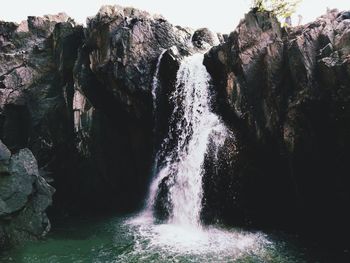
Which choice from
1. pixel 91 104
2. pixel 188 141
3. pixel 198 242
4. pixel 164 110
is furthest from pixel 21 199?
pixel 164 110

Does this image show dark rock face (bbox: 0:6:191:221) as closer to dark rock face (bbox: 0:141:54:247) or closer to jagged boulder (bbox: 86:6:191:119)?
jagged boulder (bbox: 86:6:191:119)

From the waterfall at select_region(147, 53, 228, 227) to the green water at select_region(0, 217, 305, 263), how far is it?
6.15 feet

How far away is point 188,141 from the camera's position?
22.0m

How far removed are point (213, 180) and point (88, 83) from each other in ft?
35.8

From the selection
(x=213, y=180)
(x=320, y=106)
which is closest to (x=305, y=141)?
(x=320, y=106)

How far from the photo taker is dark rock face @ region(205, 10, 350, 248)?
1673 cm

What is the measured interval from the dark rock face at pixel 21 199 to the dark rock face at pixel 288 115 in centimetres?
995

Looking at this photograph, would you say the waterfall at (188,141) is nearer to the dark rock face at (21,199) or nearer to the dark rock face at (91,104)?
the dark rock face at (91,104)

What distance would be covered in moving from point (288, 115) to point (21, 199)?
13.7m

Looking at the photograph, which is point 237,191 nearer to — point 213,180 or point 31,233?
point 213,180

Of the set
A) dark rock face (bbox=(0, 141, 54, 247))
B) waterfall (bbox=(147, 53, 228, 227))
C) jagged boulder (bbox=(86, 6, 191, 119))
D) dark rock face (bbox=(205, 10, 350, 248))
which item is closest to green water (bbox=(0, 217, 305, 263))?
dark rock face (bbox=(0, 141, 54, 247))

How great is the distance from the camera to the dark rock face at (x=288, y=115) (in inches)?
659

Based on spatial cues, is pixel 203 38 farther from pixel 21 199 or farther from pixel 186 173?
pixel 21 199

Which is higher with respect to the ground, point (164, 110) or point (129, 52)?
point (129, 52)
